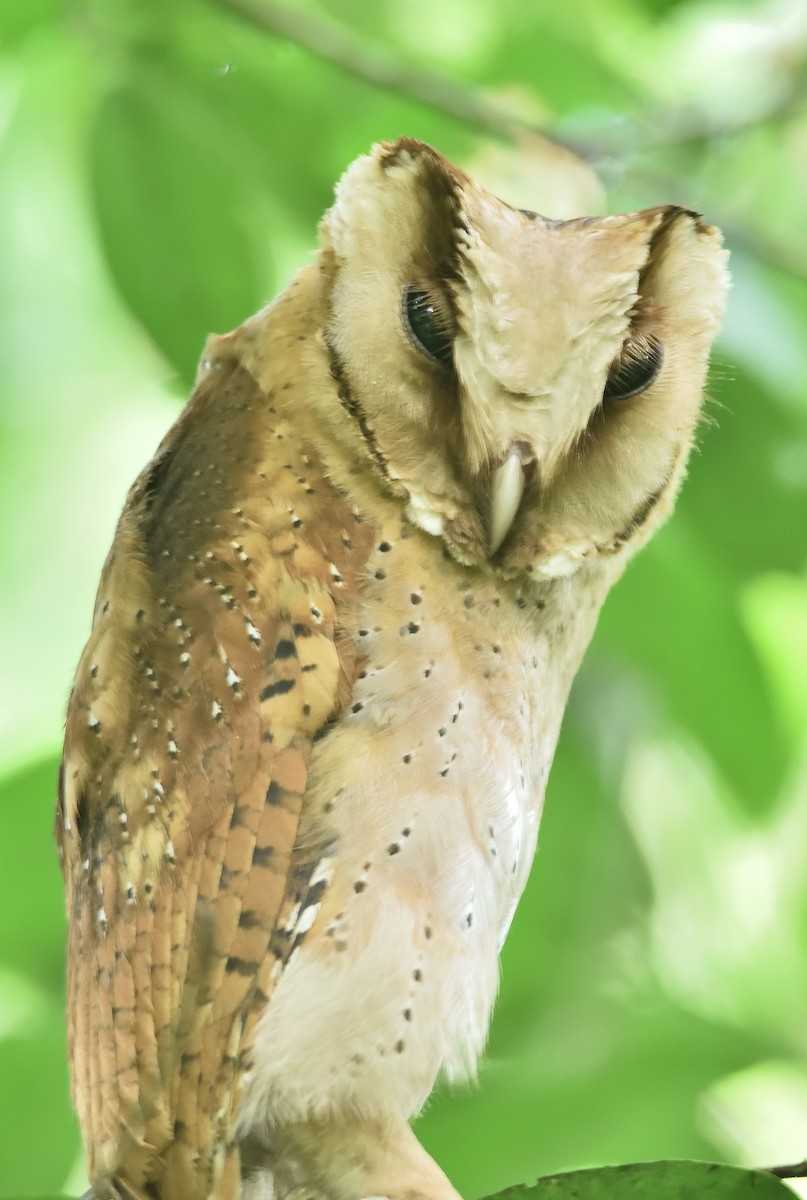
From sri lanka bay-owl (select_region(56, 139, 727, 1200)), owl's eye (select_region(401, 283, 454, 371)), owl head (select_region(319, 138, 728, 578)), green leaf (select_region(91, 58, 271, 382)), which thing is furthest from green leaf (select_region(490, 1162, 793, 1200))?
green leaf (select_region(91, 58, 271, 382))

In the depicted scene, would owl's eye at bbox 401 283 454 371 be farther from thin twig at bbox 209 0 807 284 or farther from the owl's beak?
thin twig at bbox 209 0 807 284

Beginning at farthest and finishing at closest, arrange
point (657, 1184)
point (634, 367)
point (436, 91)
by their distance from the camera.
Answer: point (436, 91) → point (634, 367) → point (657, 1184)

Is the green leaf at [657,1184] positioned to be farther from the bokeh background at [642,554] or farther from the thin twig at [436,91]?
the thin twig at [436,91]

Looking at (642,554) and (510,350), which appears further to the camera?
(642,554)

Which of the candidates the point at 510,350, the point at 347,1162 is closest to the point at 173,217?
the point at 510,350

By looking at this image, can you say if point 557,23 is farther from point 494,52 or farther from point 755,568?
point 755,568

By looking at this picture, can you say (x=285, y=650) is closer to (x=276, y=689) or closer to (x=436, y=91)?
(x=276, y=689)

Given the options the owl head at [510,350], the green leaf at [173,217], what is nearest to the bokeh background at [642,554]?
the green leaf at [173,217]

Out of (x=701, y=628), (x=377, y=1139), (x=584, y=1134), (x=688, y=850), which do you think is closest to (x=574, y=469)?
(x=701, y=628)
